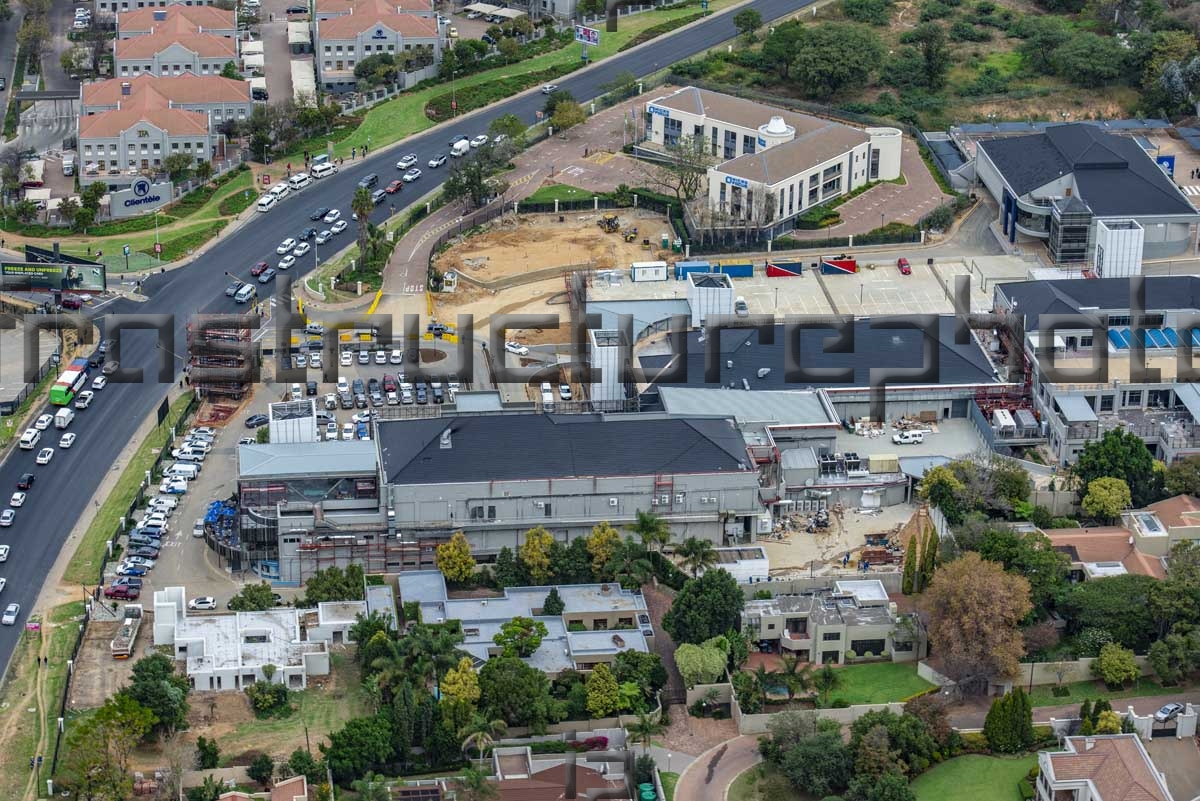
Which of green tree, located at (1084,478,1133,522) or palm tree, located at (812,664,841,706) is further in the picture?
green tree, located at (1084,478,1133,522)

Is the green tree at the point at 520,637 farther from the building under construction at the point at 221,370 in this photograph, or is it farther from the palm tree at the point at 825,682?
the building under construction at the point at 221,370

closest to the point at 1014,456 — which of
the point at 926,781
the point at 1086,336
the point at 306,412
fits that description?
the point at 1086,336

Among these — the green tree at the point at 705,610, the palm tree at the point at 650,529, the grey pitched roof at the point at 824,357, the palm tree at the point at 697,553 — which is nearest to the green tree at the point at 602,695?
the green tree at the point at 705,610


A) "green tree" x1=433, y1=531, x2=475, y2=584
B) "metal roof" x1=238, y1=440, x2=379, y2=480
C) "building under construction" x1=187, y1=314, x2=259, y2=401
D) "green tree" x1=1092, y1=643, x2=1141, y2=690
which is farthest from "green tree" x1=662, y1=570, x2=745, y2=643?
"building under construction" x1=187, y1=314, x2=259, y2=401

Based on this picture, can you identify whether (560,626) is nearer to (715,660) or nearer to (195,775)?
(715,660)

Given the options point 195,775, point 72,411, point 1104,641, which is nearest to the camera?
point 195,775

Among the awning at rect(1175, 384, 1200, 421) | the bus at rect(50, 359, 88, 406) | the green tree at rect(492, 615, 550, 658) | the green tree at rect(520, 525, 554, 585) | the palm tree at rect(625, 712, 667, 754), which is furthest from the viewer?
the bus at rect(50, 359, 88, 406)

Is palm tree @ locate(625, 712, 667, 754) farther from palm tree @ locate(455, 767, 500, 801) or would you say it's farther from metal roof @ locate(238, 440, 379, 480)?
metal roof @ locate(238, 440, 379, 480)
